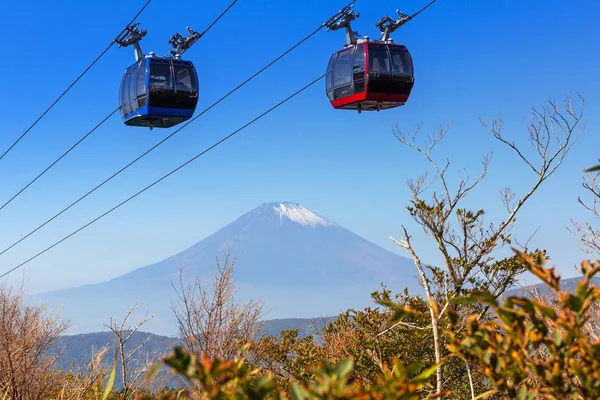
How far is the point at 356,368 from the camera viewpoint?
22109 mm

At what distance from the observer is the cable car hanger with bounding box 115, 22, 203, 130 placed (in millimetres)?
20297

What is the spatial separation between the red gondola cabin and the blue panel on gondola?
4281 millimetres

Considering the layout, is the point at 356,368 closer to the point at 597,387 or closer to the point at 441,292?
the point at 441,292

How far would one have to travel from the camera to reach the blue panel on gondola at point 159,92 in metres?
20.3

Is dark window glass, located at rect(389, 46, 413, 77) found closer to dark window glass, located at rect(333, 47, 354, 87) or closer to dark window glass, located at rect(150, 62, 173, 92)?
dark window glass, located at rect(333, 47, 354, 87)

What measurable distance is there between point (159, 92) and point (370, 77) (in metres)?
6.06

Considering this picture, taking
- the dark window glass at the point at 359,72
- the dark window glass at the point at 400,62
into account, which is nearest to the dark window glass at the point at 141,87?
the dark window glass at the point at 359,72

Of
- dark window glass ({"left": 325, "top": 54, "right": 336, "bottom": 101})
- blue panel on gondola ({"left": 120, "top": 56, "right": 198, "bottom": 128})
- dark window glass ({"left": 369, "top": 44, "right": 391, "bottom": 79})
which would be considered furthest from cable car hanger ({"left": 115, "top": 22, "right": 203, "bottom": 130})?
dark window glass ({"left": 369, "top": 44, "right": 391, "bottom": 79})

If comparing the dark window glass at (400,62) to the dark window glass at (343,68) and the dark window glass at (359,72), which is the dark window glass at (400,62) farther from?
the dark window glass at (343,68)

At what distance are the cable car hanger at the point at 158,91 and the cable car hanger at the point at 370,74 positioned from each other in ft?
14.0

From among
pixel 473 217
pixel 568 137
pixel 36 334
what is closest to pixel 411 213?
pixel 473 217

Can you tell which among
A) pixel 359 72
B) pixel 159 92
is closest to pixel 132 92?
pixel 159 92

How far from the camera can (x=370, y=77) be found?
18297mm

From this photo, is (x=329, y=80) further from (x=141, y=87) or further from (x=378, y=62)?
(x=141, y=87)
